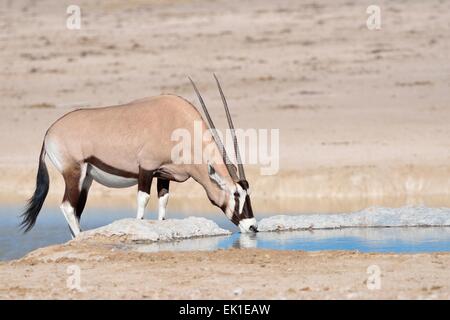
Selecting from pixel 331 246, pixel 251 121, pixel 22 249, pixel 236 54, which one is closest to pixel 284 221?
pixel 331 246

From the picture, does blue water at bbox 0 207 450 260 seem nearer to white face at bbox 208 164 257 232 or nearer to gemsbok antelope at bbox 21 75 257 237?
white face at bbox 208 164 257 232

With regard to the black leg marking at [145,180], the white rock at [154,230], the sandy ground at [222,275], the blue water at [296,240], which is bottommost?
the sandy ground at [222,275]

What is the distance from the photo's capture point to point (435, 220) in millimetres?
10555

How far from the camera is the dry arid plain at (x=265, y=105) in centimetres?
767

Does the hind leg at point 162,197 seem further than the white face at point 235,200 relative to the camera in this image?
Yes

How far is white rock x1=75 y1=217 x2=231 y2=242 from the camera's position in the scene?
9.62 m

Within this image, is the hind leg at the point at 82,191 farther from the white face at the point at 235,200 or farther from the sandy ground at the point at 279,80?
the sandy ground at the point at 279,80

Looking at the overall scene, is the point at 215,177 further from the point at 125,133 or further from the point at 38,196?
the point at 38,196

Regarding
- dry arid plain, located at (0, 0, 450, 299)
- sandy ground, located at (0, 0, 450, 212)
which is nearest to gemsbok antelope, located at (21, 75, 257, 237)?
dry arid plain, located at (0, 0, 450, 299)

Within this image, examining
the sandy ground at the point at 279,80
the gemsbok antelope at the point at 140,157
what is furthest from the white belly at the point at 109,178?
Result: the sandy ground at the point at 279,80

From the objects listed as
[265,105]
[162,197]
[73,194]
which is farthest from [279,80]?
[73,194]

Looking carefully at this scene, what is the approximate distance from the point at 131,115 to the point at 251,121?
30.4ft

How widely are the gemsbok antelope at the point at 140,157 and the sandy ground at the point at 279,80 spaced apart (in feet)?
9.33
